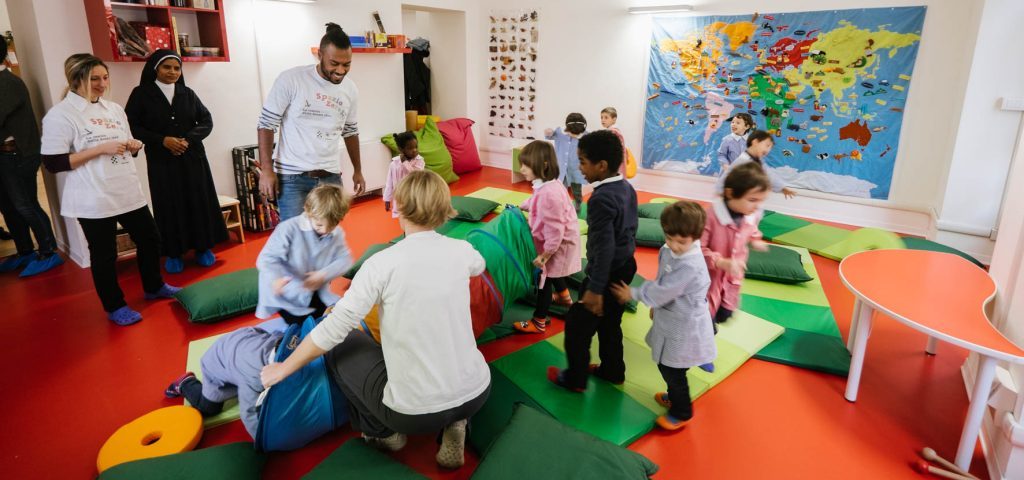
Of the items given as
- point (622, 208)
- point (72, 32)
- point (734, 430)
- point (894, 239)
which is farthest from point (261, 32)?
point (894, 239)

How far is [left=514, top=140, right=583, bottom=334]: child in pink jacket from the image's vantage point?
3154mm

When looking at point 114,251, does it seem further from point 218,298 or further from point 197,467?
point 197,467

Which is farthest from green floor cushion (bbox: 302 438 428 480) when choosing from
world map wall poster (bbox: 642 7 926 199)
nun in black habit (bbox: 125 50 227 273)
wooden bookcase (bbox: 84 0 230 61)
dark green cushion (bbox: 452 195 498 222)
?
world map wall poster (bbox: 642 7 926 199)

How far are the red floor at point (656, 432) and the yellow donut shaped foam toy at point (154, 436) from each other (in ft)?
0.38

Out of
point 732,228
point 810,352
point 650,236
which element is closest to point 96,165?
point 732,228

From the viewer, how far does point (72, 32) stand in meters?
4.22

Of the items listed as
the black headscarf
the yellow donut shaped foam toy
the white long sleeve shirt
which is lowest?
the yellow donut shaped foam toy

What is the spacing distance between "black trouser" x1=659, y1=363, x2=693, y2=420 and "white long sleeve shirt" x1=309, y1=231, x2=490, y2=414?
101 cm

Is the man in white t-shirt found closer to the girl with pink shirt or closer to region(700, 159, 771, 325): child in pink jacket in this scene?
the girl with pink shirt

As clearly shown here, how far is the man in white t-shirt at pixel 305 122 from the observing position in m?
3.26

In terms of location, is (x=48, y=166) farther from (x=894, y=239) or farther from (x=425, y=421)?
(x=894, y=239)

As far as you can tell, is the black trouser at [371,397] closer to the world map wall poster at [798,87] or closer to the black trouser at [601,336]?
the black trouser at [601,336]

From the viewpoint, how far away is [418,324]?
1.93 meters

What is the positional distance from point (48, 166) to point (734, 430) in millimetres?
3987
